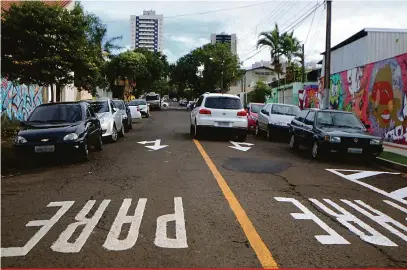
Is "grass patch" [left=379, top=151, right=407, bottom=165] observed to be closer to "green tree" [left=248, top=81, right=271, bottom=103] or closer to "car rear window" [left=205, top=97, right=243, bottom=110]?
"car rear window" [left=205, top=97, right=243, bottom=110]

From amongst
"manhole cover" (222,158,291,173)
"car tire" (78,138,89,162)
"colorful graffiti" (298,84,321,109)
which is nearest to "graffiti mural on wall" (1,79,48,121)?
"car tire" (78,138,89,162)

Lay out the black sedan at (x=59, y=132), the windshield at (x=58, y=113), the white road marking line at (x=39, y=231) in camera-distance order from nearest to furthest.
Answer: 1. the white road marking line at (x=39, y=231)
2. the black sedan at (x=59, y=132)
3. the windshield at (x=58, y=113)

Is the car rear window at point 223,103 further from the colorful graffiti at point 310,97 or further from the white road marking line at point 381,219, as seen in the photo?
the colorful graffiti at point 310,97

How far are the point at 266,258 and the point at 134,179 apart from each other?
4406mm

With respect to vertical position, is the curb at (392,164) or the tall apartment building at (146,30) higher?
the tall apartment building at (146,30)

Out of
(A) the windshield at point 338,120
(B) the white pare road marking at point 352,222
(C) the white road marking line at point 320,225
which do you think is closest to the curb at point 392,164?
(A) the windshield at point 338,120

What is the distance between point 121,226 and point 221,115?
9.90 metres

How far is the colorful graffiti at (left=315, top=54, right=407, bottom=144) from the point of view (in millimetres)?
16078

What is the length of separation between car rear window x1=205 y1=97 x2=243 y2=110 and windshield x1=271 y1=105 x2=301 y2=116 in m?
2.81

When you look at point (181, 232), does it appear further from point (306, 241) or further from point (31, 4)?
point (31, 4)

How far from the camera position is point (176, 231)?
501 centimetres

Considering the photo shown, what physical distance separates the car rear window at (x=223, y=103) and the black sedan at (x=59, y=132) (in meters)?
4.54

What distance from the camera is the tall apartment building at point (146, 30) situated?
134375 millimetres

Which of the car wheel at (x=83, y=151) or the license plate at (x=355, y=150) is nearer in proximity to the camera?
the car wheel at (x=83, y=151)
